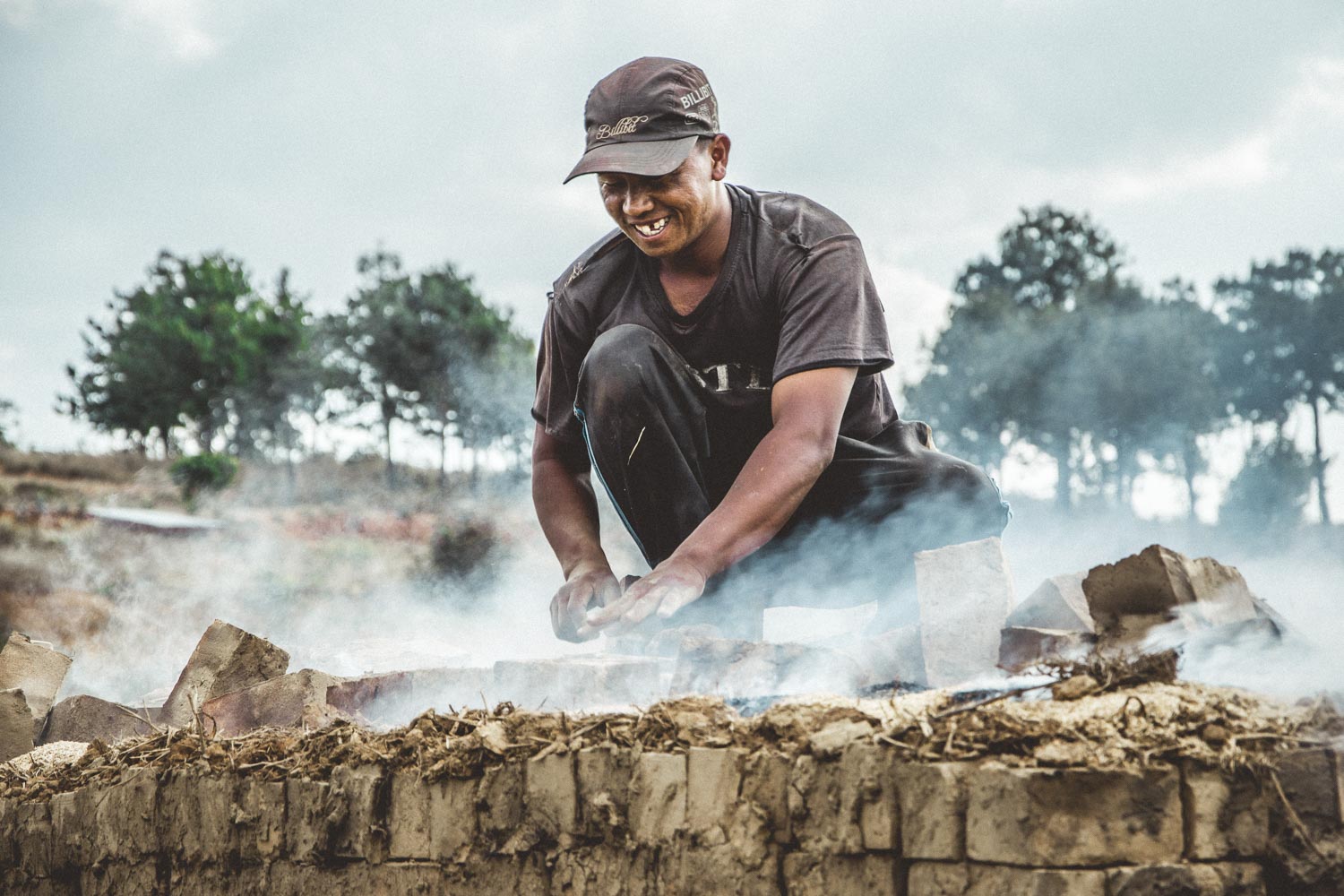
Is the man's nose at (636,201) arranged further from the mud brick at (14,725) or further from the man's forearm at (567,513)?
the mud brick at (14,725)

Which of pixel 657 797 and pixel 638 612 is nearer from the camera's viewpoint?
pixel 657 797

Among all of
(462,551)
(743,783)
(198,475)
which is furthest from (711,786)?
(198,475)

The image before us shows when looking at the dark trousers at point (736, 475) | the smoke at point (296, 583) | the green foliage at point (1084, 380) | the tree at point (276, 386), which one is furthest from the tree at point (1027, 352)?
the dark trousers at point (736, 475)

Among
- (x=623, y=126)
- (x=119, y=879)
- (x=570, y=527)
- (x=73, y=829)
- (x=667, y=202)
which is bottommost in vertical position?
(x=119, y=879)

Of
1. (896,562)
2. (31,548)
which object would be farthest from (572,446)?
(31,548)

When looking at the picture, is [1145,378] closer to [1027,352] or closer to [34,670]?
[1027,352]

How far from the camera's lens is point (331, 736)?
8.36ft

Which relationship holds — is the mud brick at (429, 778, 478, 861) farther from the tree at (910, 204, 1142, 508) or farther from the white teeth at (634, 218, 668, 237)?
the tree at (910, 204, 1142, 508)

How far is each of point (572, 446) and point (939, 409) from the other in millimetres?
22747

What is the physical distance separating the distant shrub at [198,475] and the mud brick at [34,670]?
73.5ft

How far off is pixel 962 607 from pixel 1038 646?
0.27m

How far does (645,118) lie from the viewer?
2988 mm

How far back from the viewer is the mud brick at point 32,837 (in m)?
3.00

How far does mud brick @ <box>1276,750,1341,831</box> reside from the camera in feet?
5.55
